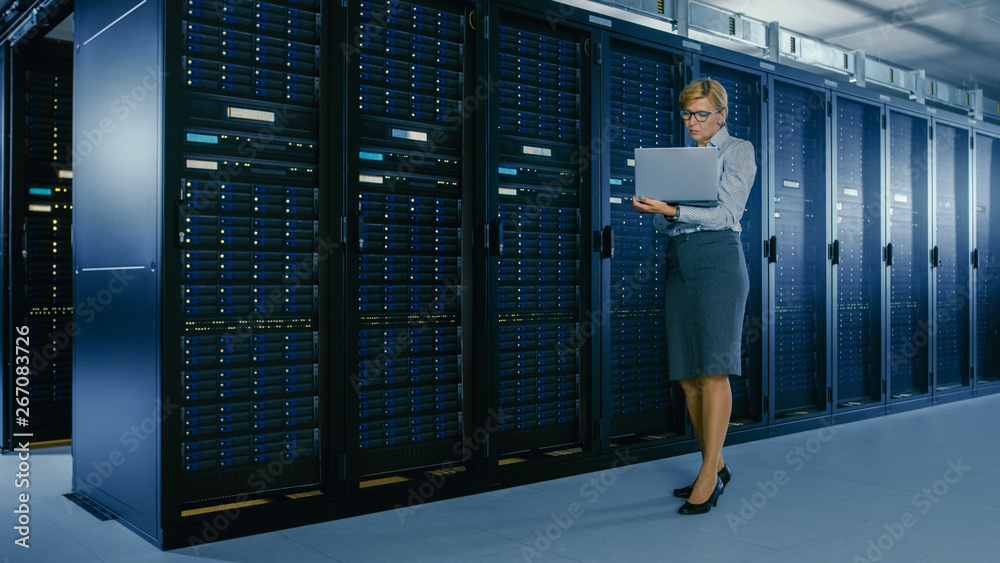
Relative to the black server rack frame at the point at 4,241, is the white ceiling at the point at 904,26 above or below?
above

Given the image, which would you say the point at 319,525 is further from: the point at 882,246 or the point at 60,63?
the point at 882,246

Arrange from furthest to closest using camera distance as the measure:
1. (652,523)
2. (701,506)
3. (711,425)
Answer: (711,425) < (701,506) < (652,523)

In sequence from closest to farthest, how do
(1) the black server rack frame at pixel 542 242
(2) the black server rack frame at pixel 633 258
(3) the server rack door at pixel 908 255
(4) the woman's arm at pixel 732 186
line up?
→ (4) the woman's arm at pixel 732 186 < (1) the black server rack frame at pixel 542 242 < (2) the black server rack frame at pixel 633 258 < (3) the server rack door at pixel 908 255

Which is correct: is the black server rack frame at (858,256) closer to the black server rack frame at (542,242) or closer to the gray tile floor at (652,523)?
the gray tile floor at (652,523)

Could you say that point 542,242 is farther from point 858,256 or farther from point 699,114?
point 858,256

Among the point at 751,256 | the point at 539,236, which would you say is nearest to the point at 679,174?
the point at 539,236

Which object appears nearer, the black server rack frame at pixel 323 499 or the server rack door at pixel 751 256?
the black server rack frame at pixel 323 499

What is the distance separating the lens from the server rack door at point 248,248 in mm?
2453

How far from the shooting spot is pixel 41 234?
4309mm

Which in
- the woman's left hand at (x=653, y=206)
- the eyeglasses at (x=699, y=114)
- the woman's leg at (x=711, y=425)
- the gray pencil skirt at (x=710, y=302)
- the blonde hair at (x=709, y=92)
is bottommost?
the woman's leg at (x=711, y=425)

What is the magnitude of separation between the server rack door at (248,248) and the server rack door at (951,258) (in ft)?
16.3

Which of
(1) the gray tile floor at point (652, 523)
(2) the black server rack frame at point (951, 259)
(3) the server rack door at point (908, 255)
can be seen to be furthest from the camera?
(2) the black server rack frame at point (951, 259)

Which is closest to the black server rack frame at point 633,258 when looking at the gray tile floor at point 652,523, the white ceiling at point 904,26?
the gray tile floor at point 652,523

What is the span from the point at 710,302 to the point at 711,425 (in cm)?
47
